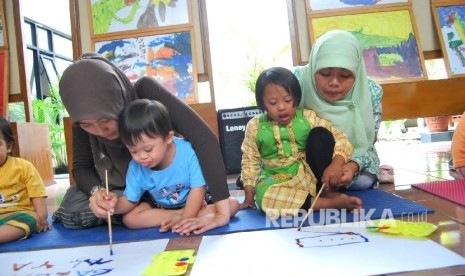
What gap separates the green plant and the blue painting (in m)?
3.21

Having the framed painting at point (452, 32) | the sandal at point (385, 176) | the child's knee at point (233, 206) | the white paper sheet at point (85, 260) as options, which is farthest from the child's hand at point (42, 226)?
the framed painting at point (452, 32)

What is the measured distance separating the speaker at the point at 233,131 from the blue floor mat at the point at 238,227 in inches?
43.3

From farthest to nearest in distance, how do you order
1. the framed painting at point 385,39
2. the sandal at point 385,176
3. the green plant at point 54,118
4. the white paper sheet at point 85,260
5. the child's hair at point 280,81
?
the green plant at point 54,118 → the framed painting at point 385,39 → the sandal at point 385,176 → the child's hair at point 280,81 → the white paper sheet at point 85,260

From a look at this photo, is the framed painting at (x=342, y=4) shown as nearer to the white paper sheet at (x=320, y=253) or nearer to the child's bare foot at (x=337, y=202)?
the child's bare foot at (x=337, y=202)

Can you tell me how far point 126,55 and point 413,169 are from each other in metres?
1.93

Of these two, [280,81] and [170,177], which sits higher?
[280,81]

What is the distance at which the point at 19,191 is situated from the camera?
1.44 meters

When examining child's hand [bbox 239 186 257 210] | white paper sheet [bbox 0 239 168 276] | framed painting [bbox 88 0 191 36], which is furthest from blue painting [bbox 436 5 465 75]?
white paper sheet [bbox 0 239 168 276]

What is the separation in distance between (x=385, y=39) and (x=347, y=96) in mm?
1251

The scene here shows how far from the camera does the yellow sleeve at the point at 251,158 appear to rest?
1.49 m

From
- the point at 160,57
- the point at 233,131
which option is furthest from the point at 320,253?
the point at 160,57

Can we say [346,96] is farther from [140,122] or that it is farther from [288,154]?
[140,122]

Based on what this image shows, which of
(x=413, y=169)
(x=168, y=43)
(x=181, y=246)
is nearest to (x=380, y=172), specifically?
(x=413, y=169)

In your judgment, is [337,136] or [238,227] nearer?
[238,227]
